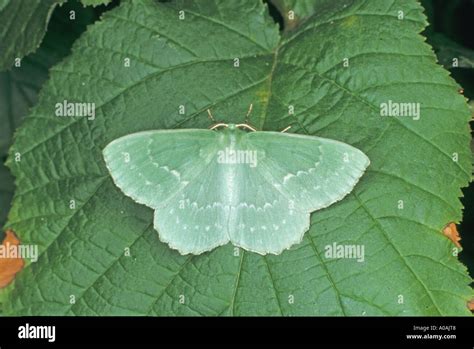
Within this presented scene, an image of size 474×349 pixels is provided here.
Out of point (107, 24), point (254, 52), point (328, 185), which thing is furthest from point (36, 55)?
point (328, 185)

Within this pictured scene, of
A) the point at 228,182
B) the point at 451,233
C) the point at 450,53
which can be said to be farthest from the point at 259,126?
the point at 450,53

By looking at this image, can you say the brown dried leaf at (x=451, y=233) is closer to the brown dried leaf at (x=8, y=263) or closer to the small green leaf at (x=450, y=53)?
the small green leaf at (x=450, y=53)

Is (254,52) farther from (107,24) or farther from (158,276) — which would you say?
(158,276)

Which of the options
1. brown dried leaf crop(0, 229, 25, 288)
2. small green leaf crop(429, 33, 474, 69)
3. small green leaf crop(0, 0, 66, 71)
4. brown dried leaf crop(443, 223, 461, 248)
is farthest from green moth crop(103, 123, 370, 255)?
small green leaf crop(429, 33, 474, 69)

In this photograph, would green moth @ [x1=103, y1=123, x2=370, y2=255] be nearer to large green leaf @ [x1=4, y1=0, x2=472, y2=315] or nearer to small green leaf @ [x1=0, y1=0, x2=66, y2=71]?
large green leaf @ [x1=4, y1=0, x2=472, y2=315]

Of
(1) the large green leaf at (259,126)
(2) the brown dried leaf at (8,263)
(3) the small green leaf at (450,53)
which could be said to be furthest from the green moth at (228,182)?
(3) the small green leaf at (450,53)

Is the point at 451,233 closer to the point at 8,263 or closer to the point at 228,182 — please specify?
the point at 228,182

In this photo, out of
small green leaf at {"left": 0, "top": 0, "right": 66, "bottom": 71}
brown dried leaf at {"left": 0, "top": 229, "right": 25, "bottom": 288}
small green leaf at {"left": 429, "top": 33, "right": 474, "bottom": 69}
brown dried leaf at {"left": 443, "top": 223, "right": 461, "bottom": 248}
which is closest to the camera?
brown dried leaf at {"left": 443, "top": 223, "right": 461, "bottom": 248}

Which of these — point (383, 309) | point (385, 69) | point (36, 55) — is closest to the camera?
point (383, 309)
